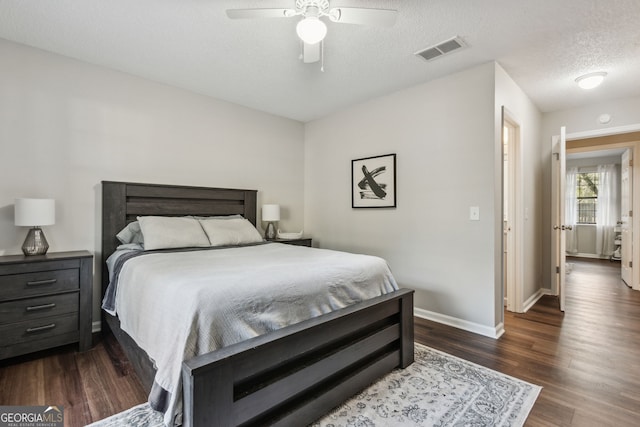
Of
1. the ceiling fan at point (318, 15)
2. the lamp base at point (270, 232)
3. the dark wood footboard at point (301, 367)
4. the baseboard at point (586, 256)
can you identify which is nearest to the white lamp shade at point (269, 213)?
the lamp base at point (270, 232)

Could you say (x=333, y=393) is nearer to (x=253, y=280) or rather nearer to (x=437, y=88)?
(x=253, y=280)

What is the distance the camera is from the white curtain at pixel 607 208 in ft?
21.9

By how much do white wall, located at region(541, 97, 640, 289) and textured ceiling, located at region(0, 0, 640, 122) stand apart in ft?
0.73

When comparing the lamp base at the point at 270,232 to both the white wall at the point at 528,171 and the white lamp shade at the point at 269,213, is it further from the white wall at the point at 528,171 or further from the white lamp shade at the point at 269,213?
the white wall at the point at 528,171

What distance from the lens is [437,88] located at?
308cm

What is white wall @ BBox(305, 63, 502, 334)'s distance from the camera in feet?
8.98

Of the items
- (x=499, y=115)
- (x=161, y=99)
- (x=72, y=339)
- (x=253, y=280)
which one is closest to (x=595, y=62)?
(x=499, y=115)

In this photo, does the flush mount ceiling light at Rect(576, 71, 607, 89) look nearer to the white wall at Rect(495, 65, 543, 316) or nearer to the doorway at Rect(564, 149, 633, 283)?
the white wall at Rect(495, 65, 543, 316)

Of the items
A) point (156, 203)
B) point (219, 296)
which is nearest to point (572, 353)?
point (219, 296)

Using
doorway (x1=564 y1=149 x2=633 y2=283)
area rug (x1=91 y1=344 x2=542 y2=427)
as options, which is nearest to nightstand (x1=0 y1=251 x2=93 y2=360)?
area rug (x1=91 y1=344 x2=542 y2=427)

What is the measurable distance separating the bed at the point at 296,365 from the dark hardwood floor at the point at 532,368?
23cm

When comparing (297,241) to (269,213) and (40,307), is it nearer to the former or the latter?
(269,213)

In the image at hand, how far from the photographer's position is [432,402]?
174 centimetres

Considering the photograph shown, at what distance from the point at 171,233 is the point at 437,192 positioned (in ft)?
8.66
